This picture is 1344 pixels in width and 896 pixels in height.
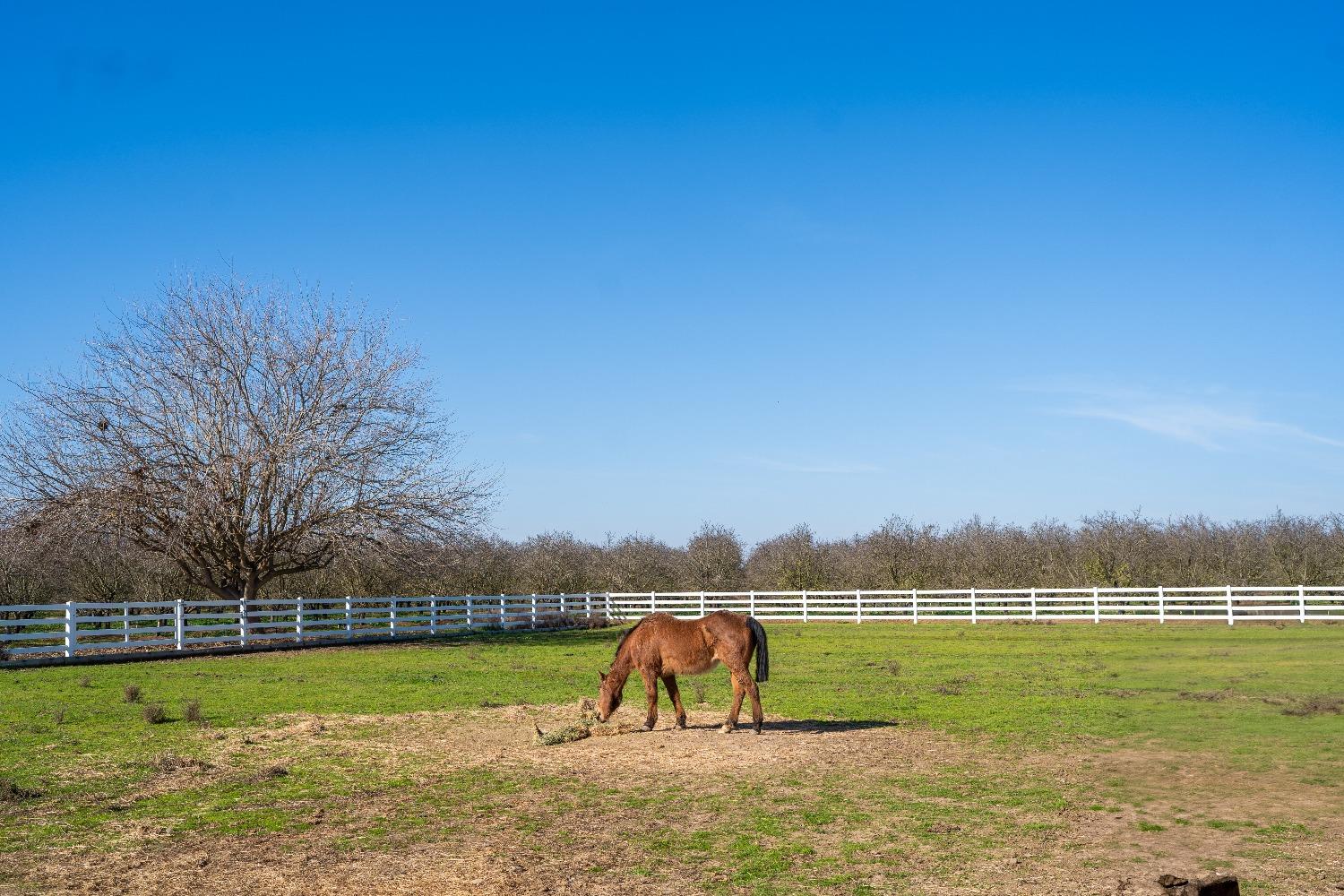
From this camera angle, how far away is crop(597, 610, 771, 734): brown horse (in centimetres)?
1167

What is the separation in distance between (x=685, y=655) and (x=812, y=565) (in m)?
37.6

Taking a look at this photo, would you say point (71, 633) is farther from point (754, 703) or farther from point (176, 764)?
point (754, 703)

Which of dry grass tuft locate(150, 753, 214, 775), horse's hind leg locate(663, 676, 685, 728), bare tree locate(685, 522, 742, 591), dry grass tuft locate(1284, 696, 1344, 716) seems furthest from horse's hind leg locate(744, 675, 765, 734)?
bare tree locate(685, 522, 742, 591)

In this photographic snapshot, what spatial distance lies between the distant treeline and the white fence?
1293 millimetres

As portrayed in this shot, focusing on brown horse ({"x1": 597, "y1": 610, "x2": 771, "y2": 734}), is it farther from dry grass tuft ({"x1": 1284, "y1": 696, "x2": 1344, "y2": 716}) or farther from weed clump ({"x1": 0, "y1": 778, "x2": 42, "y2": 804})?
Answer: dry grass tuft ({"x1": 1284, "y1": 696, "x2": 1344, "y2": 716})

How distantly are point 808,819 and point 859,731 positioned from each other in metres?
4.33

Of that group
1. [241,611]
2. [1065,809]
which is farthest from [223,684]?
[1065,809]

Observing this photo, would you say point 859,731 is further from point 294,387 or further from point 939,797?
point 294,387

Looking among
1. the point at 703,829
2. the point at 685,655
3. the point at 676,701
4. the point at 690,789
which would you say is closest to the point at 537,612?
the point at 676,701

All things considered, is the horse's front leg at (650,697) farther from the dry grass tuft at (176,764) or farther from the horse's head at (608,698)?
the dry grass tuft at (176,764)

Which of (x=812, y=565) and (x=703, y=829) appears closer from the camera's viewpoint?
(x=703, y=829)

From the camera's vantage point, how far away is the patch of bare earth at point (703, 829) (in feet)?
20.2

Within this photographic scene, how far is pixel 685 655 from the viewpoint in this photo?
11.9 metres

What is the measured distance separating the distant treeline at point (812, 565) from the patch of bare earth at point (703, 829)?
818 inches
